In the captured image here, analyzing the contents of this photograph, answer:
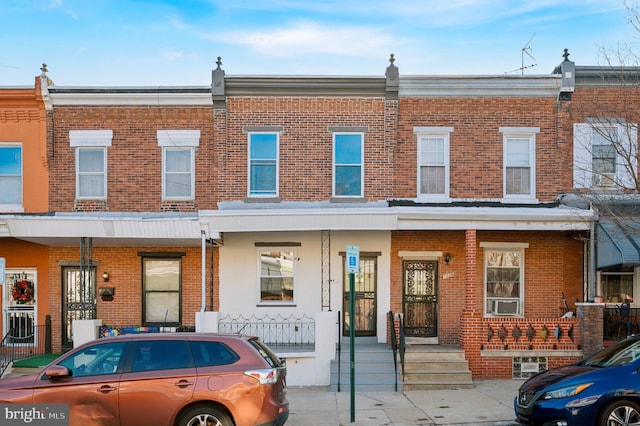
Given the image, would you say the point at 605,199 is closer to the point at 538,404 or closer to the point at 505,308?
the point at 505,308

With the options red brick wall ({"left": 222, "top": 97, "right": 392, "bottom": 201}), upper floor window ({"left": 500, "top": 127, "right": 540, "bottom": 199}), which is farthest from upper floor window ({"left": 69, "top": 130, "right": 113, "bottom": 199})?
upper floor window ({"left": 500, "top": 127, "right": 540, "bottom": 199})

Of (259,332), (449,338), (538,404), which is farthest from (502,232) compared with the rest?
(538,404)

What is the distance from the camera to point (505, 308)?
Answer: 17.5m

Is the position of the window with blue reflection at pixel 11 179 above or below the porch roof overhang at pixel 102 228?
above

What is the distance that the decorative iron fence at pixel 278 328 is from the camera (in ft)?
55.1

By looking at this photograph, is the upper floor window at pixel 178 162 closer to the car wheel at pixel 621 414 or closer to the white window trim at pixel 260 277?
the white window trim at pixel 260 277

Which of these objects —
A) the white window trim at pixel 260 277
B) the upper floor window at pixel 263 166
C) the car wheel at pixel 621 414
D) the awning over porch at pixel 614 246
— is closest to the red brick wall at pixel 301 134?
the upper floor window at pixel 263 166

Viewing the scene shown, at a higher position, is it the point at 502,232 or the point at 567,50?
A: the point at 567,50

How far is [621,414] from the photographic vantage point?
9.45 m

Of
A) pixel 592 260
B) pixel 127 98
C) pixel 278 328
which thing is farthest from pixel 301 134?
pixel 592 260

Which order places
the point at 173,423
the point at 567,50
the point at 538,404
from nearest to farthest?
the point at 173,423, the point at 538,404, the point at 567,50

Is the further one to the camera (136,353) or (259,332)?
(259,332)

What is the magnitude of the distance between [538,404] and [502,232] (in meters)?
7.82

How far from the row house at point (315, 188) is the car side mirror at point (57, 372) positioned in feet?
25.5
